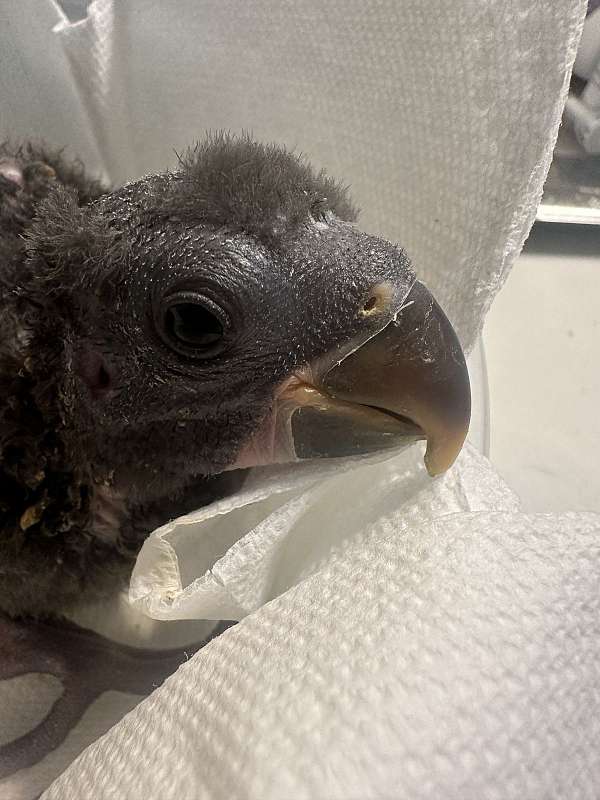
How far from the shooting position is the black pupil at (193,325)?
17.9 inches

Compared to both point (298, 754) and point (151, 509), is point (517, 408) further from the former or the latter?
point (298, 754)

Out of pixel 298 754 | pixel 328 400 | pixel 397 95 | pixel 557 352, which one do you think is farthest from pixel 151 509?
pixel 557 352

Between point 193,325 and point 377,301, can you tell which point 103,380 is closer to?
point 193,325

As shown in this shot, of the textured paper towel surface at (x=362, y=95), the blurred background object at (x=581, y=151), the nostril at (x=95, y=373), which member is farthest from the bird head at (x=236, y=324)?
the blurred background object at (x=581, y=151)

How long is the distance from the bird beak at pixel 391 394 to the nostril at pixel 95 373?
0.41 feet

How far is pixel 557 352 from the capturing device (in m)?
0.97

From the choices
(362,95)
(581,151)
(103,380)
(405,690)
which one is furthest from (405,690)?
(581,151)

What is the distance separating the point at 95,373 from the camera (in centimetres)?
51

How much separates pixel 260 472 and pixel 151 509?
0.34ft

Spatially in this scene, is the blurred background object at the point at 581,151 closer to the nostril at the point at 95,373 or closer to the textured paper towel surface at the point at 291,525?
the textured paper towel surface at the point at 291,525

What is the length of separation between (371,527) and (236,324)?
180 mm

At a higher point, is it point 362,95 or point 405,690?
point 362,95

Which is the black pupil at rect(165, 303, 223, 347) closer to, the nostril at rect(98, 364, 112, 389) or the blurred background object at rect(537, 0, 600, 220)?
the nostril at rect(98, 364, 112, 389)

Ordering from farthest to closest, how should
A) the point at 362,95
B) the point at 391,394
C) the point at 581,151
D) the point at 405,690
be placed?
1. the point at 581,151
2. the point at 362,95
3. the point at 391,394
4. the point at 405,690
